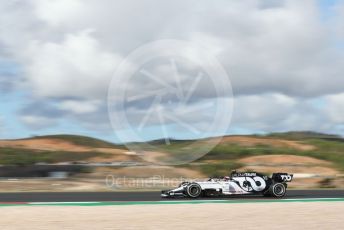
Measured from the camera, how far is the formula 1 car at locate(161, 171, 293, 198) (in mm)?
18797

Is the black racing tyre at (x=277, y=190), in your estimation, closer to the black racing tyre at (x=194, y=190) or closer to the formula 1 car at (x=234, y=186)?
the formula 1 car at (x=234, y=186)

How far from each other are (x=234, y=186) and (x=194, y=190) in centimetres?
140

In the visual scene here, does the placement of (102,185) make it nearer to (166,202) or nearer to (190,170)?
(166,202)

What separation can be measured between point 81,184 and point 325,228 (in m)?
20.1

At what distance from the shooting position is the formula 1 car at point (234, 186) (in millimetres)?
18797

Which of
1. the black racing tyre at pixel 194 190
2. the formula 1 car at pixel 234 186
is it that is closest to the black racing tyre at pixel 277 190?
the formula 1 car at pixel 234 186

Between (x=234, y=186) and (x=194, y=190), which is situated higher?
(x=234, y=186)

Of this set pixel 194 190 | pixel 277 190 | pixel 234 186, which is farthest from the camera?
pixel 277 190

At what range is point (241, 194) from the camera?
760 inches

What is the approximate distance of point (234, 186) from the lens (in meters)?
19.1

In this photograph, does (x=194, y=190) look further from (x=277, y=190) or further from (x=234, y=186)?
(x=277, y=190)

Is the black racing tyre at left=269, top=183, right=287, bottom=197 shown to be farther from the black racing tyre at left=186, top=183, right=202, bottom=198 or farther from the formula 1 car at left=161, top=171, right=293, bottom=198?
the black racing tyre at left=186, top=183, right=202, bottom=198

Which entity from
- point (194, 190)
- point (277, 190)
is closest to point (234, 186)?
point (194, 190)

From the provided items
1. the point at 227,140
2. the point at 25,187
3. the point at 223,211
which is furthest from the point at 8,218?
the point at 227,140
